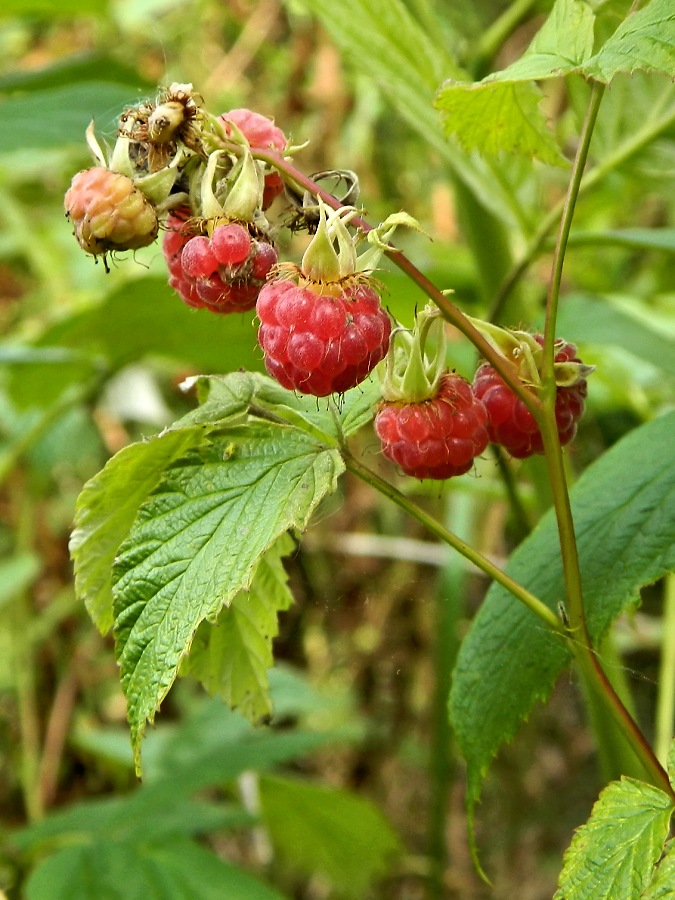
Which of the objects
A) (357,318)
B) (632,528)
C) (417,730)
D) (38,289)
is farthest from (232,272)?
(38,289)

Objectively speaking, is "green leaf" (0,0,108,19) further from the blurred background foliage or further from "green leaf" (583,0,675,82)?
"green leaf" (583,0,675,82)

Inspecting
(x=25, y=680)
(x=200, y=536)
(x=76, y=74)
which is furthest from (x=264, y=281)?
(x=25, y=680)

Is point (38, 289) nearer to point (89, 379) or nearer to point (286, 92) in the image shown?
point (286, 92)

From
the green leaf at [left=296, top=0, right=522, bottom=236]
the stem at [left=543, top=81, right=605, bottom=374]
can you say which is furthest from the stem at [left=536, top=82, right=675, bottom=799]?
the green leaf at [left=296, top=0, right=522, bottom=236]

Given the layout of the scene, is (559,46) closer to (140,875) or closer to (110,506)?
(110,506)

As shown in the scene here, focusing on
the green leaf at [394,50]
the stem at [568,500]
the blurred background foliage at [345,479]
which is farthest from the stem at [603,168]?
the stem at [568,500]

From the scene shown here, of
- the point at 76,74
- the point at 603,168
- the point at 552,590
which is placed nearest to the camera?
the point at 552,590
